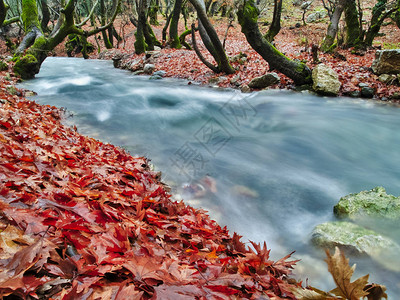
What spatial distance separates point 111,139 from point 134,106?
303cm

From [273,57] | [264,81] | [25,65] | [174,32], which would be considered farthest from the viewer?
[174,32]

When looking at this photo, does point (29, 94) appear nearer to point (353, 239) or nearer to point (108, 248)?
point (108, 248)

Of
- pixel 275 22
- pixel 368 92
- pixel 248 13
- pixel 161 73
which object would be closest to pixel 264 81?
pixel 248 13

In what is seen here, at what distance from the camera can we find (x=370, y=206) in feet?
9.84

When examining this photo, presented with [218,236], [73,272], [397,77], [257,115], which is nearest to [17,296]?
[73,272]

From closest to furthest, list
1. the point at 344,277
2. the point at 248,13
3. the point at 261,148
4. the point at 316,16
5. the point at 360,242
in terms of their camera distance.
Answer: the point at 344,277
the point at 360,242
the point at 261,148
the point at 248,13
the point at 316,16

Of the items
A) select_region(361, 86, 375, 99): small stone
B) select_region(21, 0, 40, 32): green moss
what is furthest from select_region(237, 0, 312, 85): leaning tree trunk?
select_region(21, 0, 40, 32): green moss

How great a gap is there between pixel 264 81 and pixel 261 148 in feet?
13.2

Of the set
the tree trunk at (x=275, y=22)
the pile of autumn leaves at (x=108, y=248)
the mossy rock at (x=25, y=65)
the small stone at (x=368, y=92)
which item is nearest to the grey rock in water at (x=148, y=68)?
the mossy rock at (x=25, y=65)

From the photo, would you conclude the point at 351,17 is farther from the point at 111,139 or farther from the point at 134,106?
the point at 111,139

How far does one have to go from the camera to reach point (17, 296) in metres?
0.97

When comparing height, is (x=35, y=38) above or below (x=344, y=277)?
above

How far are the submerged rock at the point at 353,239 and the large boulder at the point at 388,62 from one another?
23.5ft

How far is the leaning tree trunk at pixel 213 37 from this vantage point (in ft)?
27.3
